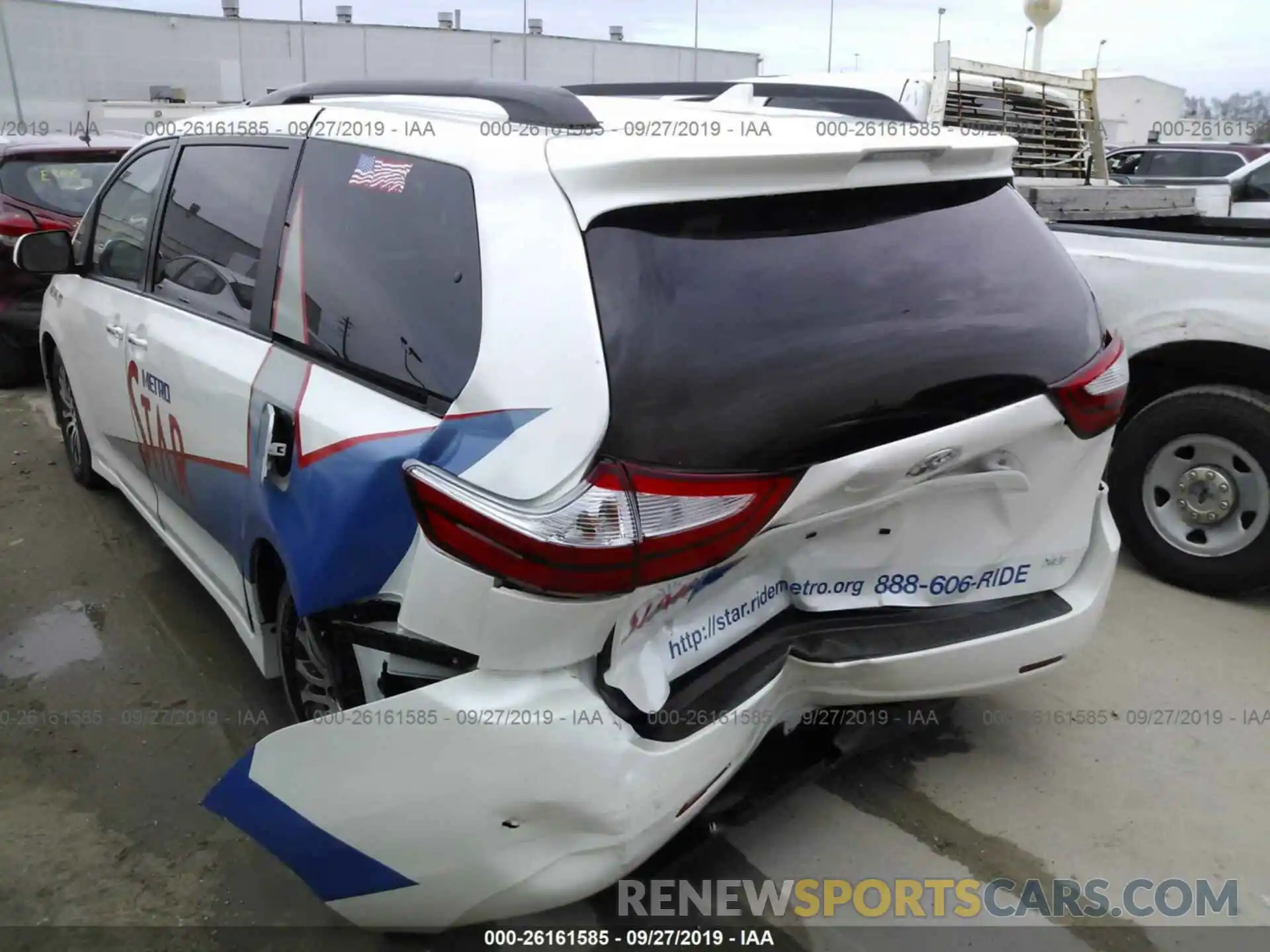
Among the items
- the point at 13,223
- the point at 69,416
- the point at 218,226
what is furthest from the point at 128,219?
the point at 13,223

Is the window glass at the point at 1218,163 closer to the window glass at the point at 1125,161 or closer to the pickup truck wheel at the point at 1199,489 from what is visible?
the window glass at the point at 1125,161

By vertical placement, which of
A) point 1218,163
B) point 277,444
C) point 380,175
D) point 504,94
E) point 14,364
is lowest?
point 14,364

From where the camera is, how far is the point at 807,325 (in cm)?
191

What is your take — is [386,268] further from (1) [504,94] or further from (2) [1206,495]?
(2) [1206,495]

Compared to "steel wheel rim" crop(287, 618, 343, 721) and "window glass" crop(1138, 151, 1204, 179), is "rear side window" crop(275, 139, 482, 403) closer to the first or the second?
"steel wheel rim" crop(287, 618, 343, 721)

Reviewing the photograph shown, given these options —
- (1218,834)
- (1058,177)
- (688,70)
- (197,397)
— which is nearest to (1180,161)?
(1058,177)

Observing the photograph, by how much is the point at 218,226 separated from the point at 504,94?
3.98 feet

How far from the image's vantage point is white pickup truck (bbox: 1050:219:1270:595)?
369cm

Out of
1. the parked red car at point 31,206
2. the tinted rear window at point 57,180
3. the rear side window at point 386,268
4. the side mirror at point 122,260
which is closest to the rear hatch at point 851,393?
the rear side window at point 386,268

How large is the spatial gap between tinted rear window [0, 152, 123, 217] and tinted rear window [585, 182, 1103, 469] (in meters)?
6.65

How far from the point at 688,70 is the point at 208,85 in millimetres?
17113

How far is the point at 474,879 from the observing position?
186 centimetres

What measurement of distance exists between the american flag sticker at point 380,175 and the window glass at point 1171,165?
47.3ft

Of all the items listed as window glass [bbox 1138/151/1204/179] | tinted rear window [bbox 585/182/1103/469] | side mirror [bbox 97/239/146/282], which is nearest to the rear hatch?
tinted rear window [bbox 585/182/1103/469]
